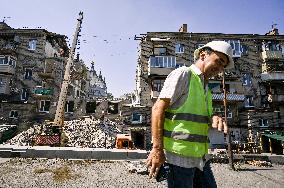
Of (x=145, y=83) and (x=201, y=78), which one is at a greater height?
(x=145, y=83)

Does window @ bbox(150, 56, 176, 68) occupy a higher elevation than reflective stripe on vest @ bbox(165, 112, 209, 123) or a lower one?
higher

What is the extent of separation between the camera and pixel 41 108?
39.0 metres

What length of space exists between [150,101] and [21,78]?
1989cm

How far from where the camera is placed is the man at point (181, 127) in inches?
98.0

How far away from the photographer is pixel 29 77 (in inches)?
1587

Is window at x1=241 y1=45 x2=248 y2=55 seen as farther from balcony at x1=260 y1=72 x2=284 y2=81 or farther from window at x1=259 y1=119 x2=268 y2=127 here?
window at x1=259 y1=119 x2=268 y2=127

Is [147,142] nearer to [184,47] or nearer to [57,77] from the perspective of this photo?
[184,47]

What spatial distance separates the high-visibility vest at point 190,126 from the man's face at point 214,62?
0.23 m

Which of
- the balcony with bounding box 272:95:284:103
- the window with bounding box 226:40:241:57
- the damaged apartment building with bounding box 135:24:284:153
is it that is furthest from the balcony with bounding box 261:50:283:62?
the balcony with bounding box 272:95:284:103

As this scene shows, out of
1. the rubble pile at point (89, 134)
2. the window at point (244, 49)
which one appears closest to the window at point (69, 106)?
the rubble pile at point (89, 134)

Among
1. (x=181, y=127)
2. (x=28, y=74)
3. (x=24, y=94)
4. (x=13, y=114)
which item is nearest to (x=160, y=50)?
(x=28, y=74)

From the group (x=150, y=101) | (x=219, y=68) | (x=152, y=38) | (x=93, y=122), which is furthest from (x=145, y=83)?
(x=219, y=68)

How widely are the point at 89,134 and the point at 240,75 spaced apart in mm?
23855

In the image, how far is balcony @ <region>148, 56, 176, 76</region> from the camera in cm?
3594
